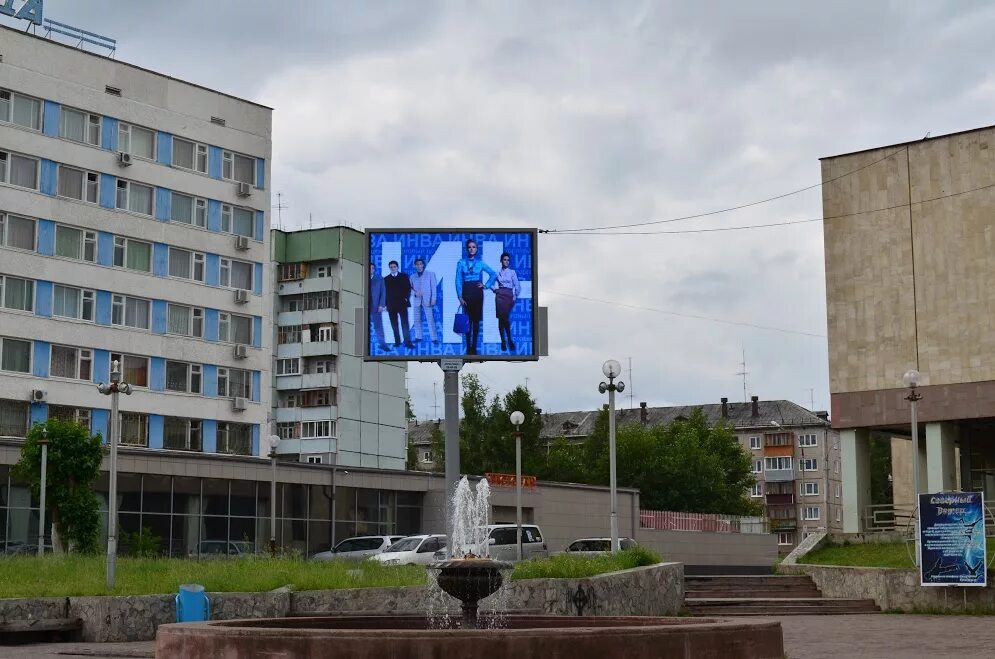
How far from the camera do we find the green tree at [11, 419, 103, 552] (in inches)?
1602

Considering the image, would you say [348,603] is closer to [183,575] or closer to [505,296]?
[183,575]

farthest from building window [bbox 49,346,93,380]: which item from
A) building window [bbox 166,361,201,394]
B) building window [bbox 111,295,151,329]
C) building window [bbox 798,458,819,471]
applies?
building window [bbox 798,458,819,471]

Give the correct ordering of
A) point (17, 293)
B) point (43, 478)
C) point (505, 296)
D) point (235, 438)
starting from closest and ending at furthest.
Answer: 1. point (505, 296)
2. point (43, 478)
3. point (17, 293)
4. point (235, 438)

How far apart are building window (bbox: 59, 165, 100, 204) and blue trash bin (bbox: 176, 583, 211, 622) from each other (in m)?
34.4

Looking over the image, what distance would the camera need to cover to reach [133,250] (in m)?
56.5

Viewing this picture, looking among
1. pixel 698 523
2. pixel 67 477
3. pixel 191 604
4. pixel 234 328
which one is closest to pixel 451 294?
pixel 191 604

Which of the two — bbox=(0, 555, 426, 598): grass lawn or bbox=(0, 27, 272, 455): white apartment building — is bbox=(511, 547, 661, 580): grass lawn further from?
bbox=(0, 27, 272, 455): white apartment building

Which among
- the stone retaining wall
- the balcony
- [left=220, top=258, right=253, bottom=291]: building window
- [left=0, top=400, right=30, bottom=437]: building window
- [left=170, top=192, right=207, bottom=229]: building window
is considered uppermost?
[left=170, top=192, right=207, bottom=229]: building window

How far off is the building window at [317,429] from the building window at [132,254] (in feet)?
80.7

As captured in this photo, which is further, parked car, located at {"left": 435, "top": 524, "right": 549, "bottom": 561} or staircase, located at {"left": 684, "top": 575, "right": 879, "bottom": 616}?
parked car, located at {"left": 435, "top": 524, "right": 549, "bottom": 561}

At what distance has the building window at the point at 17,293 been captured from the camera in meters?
51.8

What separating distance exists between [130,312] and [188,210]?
5243 millimetres

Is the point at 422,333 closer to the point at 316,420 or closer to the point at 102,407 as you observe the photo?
the point at 102,407

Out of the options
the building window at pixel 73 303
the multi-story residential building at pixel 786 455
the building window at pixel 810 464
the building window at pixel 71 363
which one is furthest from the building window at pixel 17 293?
the building window at pixel 810 464
